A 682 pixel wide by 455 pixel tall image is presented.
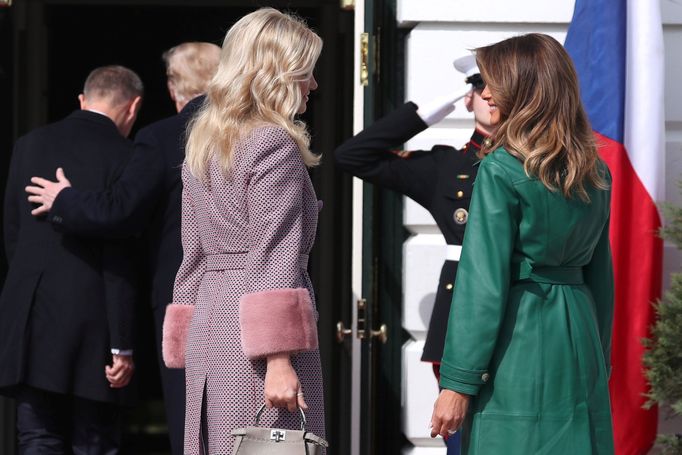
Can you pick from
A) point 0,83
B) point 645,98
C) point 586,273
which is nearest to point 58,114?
point 0,83

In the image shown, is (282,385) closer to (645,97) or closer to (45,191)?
(45,191)

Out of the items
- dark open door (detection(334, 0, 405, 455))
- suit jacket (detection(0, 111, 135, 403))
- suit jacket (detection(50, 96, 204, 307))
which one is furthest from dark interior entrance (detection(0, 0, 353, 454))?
suit jacket (detection(50, 96, 204, 307))

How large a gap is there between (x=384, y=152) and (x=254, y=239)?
55.1 inches

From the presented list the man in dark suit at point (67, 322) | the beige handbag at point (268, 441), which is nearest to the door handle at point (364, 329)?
the man in dark suit at point (67, 322)

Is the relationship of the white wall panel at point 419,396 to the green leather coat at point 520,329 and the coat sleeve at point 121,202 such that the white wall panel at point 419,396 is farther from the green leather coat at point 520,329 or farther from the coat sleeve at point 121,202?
the green leather coat at point 520,329

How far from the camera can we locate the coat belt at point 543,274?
2.98m

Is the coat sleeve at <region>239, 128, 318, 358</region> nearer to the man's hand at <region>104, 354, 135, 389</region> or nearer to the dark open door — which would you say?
the man's hand at <region>104, 354, 135, 389</region>

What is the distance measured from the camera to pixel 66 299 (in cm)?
421

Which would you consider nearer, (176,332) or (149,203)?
(176,332)

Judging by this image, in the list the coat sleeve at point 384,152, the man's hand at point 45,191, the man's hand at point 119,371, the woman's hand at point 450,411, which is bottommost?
the man's hand at point 119,371

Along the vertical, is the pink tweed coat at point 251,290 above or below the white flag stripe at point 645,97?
below

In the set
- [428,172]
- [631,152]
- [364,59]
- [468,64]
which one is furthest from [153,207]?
[631,152]

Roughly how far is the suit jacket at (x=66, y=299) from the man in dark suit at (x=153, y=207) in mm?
89

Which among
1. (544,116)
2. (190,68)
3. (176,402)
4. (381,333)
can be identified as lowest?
(176,402)
